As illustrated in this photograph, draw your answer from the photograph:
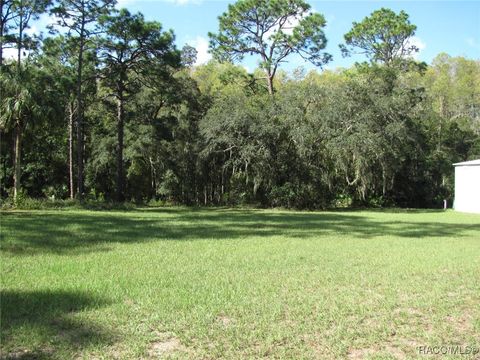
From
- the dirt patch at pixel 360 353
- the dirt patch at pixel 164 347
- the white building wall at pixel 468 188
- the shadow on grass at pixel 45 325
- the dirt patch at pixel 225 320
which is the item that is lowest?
the dirt patch at pixel 360 353

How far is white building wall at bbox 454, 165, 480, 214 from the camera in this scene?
85.3 feet

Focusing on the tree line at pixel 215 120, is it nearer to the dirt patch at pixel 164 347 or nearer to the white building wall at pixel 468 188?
the white building wall at pixel 468 188

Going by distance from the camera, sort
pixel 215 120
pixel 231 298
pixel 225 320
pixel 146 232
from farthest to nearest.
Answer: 1. pixel 215 120
2. pixel 146 232
3. pixel 231 298
4. pixel 225 320

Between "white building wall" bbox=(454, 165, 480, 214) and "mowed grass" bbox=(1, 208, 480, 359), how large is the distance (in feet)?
55.9

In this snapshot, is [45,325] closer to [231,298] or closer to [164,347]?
[164,347]

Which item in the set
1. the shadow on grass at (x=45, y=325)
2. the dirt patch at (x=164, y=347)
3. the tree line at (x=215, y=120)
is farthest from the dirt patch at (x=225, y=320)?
the tree line at (x=215, y=120)

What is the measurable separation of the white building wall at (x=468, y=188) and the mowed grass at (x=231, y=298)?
17.0 meters

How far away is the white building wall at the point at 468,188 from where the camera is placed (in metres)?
26.0

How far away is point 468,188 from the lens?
26578 mm

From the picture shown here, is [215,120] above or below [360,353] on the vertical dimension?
above

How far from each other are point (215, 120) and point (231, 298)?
21.2 meters

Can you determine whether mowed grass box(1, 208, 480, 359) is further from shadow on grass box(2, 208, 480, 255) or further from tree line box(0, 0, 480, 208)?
tree line box(0, 0, 480, 208)

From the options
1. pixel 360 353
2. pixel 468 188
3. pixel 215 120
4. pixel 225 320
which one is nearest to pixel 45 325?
pixel 225 320

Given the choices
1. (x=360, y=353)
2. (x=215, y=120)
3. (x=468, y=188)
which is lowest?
(x=360, y=353)
